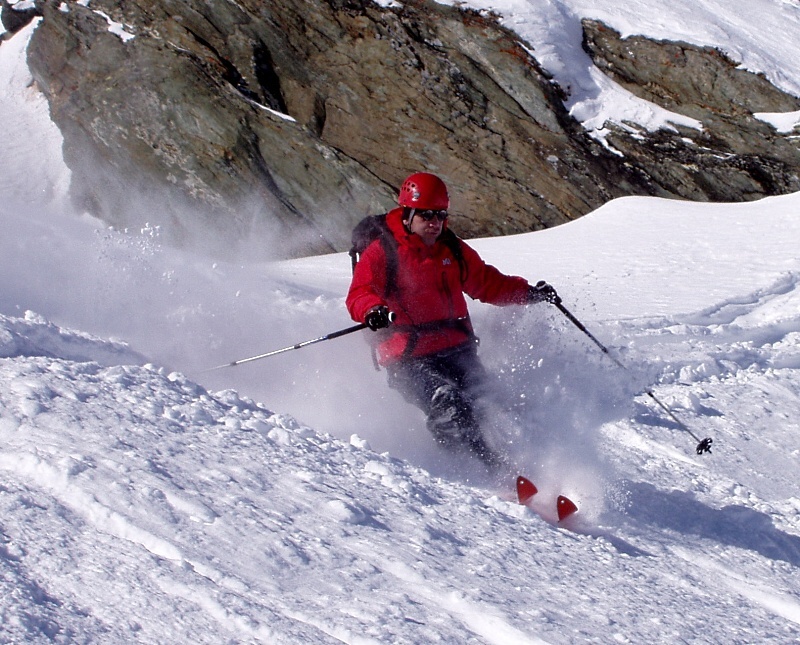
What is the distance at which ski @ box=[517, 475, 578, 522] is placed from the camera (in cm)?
432

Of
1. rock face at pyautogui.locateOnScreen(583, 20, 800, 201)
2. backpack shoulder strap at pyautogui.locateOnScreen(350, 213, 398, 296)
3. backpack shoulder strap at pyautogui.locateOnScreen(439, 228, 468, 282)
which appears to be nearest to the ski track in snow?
backpack shoulder strap at pyautogui.locateOnScreen(350, 213, 398, 296)

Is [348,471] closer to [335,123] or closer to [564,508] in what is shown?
[564,508]

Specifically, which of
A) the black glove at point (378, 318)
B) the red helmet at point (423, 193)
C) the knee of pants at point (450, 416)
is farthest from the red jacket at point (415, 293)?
the knee of pants at point (450, 416)

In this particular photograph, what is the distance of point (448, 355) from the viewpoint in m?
5.52

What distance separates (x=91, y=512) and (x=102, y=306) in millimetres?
3372

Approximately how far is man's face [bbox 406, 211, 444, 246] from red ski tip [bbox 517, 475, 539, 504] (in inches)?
71.1

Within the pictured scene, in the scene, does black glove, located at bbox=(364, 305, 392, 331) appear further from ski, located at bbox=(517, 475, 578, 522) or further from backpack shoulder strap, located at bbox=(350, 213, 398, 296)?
ski, located at bbox=(517, 475, 578, 522)

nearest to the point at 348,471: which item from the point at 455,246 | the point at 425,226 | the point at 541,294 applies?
the point at 425,226

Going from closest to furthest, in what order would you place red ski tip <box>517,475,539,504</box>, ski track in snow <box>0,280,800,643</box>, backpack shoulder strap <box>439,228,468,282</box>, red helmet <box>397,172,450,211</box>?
1. ski track in snow <box>0,280,800,643</box>
2. red ski tip <box>517,475,539,504</box>
3. red helmet <box>397,172,450,211</box>
4. backpack shoulder strap <box>439,228,468,282</box>

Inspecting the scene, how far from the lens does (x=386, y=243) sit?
5.52 m

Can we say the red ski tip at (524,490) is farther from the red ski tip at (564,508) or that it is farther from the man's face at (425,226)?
the man's face at (425,226)

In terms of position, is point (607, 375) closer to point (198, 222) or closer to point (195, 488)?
point (195, 488)

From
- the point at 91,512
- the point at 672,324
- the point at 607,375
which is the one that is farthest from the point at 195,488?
the point at 672,324

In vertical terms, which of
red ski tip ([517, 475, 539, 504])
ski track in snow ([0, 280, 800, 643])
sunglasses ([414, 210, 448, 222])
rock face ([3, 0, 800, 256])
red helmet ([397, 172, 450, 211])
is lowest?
ski track in snow ([0, 280, 800, 643])
